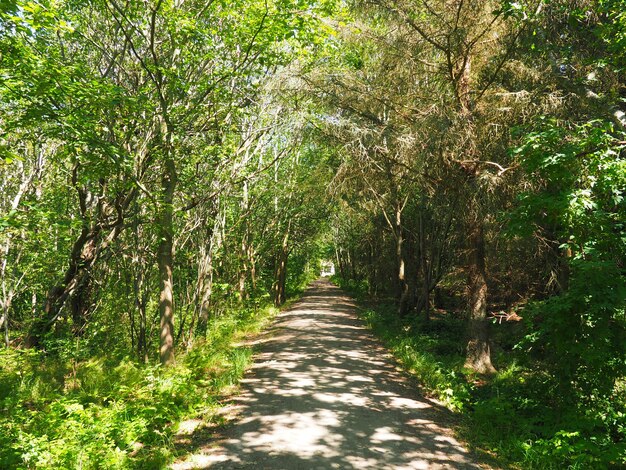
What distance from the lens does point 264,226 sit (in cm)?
2119

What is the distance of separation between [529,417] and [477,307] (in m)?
3.82

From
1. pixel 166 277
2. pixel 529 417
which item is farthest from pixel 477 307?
pixel 166 277

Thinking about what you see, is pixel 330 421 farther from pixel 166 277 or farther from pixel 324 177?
pixel 324 177

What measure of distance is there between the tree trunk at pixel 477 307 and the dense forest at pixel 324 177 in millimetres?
46

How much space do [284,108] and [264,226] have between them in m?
8.22

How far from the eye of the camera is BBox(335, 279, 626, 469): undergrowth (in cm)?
498

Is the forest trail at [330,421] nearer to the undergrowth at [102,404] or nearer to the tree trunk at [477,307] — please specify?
the undergrowth at [102,404]

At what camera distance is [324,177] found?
50.5ft

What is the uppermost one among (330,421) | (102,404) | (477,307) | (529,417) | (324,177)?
(324,177)

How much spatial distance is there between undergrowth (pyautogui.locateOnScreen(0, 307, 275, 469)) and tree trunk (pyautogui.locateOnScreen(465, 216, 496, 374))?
5154 mm

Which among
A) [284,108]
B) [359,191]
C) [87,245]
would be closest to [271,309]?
[359,191]

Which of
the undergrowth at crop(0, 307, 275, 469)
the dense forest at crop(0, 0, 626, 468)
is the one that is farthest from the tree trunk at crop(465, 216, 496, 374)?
the undergrowth at crop(0, 307, 275, 469)

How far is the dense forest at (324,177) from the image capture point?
560 cm

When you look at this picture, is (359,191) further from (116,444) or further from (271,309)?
(116,444)
